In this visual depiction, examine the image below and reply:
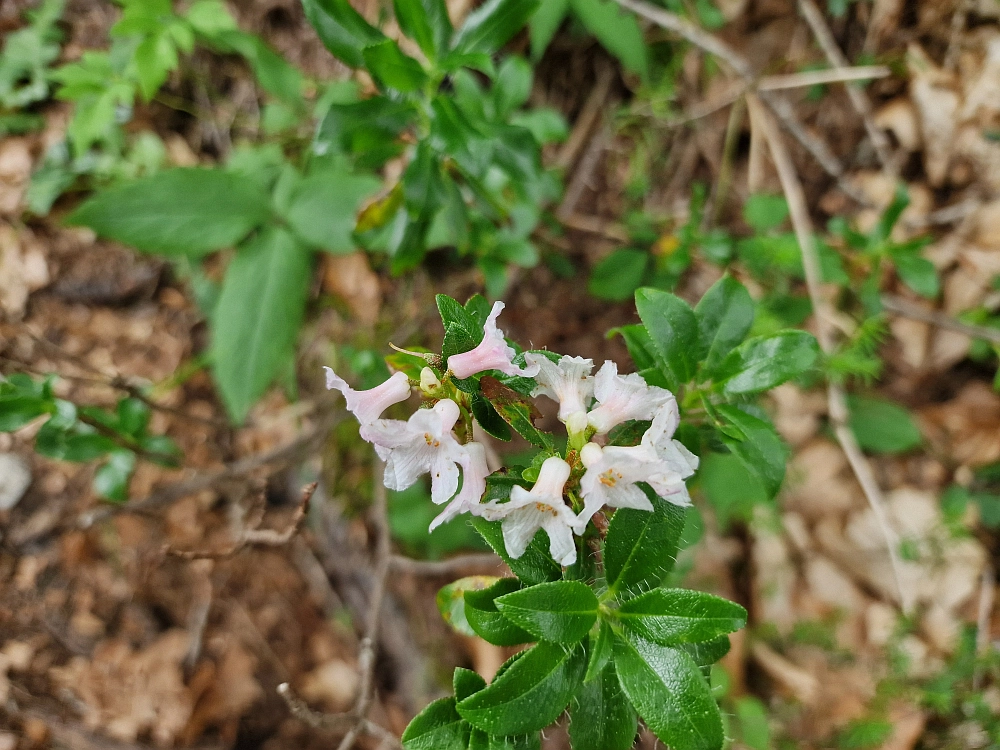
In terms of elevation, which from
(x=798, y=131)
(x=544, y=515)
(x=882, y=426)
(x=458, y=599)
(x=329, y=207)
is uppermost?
(x=798, y=131)

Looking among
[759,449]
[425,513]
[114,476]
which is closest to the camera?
[759,449]

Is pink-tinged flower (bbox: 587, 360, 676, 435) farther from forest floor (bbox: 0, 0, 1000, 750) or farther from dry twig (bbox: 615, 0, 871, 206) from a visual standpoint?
dry twig (bbox: 615, 0, 871, 206)

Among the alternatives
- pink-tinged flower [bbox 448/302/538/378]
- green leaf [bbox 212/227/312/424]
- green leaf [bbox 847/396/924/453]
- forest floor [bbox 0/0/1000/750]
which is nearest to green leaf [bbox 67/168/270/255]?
green leaf [bbox 212/227/312/424]

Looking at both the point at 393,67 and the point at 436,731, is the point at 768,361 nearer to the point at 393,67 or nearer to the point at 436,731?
the point at 436,731

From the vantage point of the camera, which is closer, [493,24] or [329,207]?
[493,24]

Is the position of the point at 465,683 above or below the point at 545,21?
below

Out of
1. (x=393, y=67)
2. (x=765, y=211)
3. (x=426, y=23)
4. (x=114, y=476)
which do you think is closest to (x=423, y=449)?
(x=393, y=67)

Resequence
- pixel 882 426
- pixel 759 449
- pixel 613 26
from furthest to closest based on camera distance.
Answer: pixel 882 426, pixel 613 26, pixel 759 449

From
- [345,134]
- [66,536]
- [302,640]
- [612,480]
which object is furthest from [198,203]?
[612,480]
